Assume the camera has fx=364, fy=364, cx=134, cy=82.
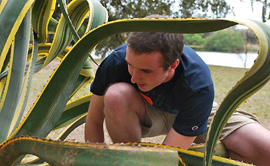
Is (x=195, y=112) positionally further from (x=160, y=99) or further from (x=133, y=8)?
(x=133, y=8)

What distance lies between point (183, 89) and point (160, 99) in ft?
0.44

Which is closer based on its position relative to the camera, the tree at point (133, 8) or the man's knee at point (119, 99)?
the man's knee at point (119, 99)

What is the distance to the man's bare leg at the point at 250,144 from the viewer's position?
1088 mm

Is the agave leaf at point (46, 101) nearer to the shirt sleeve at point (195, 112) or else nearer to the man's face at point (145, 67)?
the man's face at point (145, 67)

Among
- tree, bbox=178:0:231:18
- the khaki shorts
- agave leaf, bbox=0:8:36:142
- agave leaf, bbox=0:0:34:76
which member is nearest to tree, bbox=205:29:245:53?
tree, bbox=178:0:231:18

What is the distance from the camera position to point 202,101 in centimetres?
99

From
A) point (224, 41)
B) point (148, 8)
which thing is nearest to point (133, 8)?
point (148, 8)

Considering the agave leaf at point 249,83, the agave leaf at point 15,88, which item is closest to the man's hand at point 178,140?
the agave leaf at point 15,88

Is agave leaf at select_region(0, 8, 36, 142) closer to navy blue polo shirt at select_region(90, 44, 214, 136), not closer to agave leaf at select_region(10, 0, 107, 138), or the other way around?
agave leaf at select_region(10, 0, 107, 138)

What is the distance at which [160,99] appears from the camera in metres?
1.13

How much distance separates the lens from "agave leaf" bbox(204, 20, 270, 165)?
0.40 m

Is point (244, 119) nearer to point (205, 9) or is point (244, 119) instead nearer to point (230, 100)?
point (230, 100)

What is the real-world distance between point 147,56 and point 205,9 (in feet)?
23.6

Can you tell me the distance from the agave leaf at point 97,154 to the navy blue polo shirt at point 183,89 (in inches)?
20.6
